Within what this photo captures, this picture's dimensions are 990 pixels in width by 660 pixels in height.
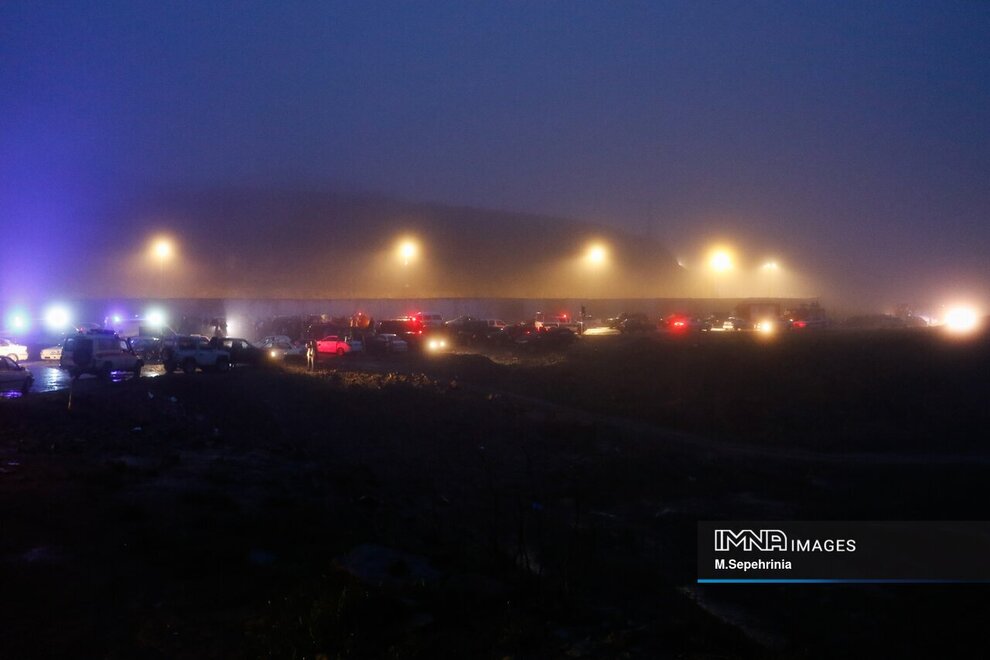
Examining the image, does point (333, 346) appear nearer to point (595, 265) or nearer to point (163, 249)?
point (163, 249)

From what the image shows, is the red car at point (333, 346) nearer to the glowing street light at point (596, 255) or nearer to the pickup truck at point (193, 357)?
the pickup truck at point (193, 357)

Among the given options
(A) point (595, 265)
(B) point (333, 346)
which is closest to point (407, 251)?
(A) point (595, 265)

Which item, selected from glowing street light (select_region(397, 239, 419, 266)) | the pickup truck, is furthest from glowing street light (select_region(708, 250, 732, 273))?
the pickup truck

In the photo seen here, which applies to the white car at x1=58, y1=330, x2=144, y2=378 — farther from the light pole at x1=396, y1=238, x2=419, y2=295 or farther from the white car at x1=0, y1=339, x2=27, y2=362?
the light pole at x1=396, y1=238, x2=419, y2=295

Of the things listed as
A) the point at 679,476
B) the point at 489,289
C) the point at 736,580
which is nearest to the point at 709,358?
the point at 679,476

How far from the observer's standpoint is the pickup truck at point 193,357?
3734 centimetres

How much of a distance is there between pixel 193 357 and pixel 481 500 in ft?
77.4

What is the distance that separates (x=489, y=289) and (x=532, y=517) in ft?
218

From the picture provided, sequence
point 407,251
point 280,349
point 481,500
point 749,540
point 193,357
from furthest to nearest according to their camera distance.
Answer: point 407,251 → point 280,349 → point 193,357 → point 481,500 → point 749,540

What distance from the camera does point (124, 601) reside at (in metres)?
9.86

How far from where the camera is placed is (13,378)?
2867 cm

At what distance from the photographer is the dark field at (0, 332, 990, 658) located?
30.0 feet

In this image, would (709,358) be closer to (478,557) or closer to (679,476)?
(679,476)

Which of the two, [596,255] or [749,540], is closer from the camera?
[749,540]
